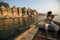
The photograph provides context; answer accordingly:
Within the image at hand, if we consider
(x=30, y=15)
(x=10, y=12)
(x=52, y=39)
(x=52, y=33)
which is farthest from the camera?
(x=30, y=15)

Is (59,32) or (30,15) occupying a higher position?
(59,32)

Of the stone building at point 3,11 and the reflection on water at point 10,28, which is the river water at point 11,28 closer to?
the reflection on water at point 10,28

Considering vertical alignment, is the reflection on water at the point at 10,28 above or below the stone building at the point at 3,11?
below

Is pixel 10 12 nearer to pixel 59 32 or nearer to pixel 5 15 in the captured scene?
pixel 5 15

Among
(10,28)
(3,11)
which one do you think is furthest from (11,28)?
(3,11)

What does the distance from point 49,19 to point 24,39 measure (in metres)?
3.47

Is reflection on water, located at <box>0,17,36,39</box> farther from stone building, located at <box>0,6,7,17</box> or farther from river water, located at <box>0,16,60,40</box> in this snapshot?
stone building, located at <box>0,6,7,17</box>

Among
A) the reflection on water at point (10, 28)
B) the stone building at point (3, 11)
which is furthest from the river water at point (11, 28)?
the stone building at point (3, 11)

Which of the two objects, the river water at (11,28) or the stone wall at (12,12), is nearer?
the river water at (11,28)

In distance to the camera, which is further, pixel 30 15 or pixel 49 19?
pixel 30 15

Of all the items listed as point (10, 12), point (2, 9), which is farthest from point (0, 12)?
point (10, 12)

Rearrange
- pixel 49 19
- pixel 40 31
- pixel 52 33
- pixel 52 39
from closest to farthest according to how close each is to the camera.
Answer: pixel 52 39
pixel 49 19
pixel 52 33
pixel 40 31

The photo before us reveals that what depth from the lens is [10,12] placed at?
107500mm

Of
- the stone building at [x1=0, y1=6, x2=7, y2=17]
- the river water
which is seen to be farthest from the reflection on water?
the stone building at [x1=0, y1=6, x2=7, y2=17]
